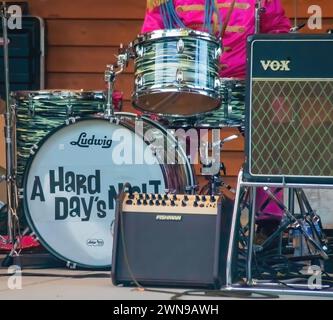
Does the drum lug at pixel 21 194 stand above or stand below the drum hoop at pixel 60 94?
below

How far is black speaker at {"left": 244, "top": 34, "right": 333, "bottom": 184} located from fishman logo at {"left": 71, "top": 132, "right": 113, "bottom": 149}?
92cm

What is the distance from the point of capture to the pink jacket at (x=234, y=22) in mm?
4879

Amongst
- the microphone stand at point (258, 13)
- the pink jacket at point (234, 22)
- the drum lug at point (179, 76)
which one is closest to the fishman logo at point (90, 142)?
the drum lug at point (179, 76)

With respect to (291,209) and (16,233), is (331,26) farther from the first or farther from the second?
(16,233)

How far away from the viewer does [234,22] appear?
4898 millimetres

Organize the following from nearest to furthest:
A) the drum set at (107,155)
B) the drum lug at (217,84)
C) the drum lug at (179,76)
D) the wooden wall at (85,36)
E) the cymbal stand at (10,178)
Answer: the drum lug at (179,76), the drum lug at (217,84), the drum set at (107,155), the cymbal stand at (10,178), the wooden wall at (85,36)

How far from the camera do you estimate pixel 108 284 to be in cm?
411

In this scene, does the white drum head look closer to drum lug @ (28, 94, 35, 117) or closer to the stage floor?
the stage floor

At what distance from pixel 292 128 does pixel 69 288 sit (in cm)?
109

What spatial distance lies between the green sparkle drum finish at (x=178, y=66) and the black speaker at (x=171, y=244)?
51 centimetres

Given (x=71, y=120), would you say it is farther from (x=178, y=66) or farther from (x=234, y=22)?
(x=234, y=22)

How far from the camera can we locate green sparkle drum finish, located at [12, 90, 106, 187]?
4.75 m

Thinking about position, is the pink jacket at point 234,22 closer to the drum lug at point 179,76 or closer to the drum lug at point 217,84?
the drum lug at point 217,84

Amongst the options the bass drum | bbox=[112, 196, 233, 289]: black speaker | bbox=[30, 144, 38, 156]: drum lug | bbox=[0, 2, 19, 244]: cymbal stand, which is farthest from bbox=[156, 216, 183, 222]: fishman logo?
bbox=[0, 2, 19, 244]: cymbal stand
